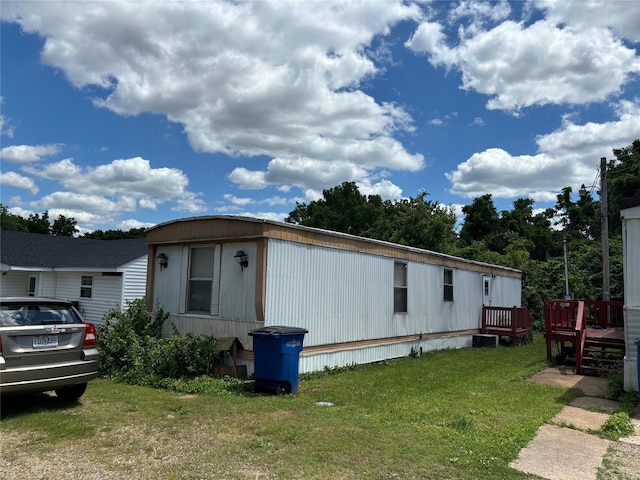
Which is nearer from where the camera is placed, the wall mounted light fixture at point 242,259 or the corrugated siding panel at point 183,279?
the wall mounted light fixture at point 242,259

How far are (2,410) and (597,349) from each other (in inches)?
437

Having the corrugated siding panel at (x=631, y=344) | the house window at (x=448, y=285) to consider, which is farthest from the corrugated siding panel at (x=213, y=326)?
the house window at (x=448, y=285)

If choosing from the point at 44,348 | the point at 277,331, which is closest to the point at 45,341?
the point at 44,348

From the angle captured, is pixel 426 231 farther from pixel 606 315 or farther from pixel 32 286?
pixel 32 286

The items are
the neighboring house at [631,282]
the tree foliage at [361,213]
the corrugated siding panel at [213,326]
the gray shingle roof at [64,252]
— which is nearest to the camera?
the neighboring house at [631,282]

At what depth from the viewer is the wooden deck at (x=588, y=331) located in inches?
366

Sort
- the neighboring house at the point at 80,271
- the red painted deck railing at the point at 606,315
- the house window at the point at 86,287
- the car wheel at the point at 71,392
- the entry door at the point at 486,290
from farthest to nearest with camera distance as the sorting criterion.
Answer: the house window at the point at 86,287
the neighboring house at the point at 80,271
the entry door at the point at 486,290
the red painted deck railing at the point at 606,315
the car wheel at the point at 71,392

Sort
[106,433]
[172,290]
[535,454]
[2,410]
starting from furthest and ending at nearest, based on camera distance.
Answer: [172,290] → [2,410] → [106,433] → [535,454]

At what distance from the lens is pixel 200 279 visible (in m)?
8.90

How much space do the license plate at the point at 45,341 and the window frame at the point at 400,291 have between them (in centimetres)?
735

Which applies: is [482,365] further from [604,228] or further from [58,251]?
[58,251]

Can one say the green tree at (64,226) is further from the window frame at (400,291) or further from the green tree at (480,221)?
the window frame at (400,291)

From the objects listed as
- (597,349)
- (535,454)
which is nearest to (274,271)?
(535,454)

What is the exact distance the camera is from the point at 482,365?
33.3 ft
